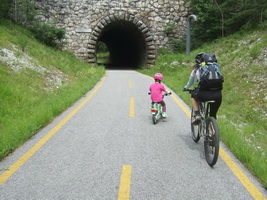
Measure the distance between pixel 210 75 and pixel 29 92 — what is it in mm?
7283

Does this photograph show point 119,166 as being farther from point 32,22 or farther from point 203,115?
point 32,22

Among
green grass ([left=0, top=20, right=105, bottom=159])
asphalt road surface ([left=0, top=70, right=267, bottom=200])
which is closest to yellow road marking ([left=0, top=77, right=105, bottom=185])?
asphalt road surface ([left=0, top=70, right=267, bottom=200])

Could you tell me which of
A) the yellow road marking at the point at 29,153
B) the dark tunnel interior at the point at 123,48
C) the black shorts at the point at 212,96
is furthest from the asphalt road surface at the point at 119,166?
the dark tunnel interior at the point at 123,48

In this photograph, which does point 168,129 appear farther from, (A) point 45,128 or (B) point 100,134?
(A) point 45,128

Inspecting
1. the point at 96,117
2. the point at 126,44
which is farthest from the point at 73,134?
the point at 126,44

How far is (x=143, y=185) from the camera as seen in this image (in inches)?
155

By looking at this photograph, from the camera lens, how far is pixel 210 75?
16.0 ft

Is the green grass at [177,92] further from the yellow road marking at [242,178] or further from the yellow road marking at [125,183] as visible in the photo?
the yellow road marking at [125,183]

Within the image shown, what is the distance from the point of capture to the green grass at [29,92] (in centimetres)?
624

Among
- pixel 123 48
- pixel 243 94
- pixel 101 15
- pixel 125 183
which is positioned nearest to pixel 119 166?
pixel 125 183

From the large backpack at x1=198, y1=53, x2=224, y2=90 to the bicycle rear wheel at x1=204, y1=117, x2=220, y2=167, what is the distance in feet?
2.06

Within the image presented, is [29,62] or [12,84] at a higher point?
[29,62]

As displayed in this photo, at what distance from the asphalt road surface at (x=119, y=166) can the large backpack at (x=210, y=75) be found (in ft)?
4.66

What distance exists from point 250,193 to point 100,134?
370cm
